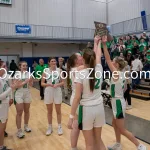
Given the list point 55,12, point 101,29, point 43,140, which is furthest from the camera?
point 55,12

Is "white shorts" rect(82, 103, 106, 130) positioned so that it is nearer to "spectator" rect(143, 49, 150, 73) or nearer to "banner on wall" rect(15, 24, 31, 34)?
"spectator" rect(143, 49, 150, 73)

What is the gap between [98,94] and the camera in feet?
6.70

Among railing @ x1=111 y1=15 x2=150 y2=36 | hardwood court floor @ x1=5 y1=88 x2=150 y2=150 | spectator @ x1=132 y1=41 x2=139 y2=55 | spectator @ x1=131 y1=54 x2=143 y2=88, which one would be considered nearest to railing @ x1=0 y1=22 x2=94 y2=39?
railing @ x1=111 y1=15 x2=150 y2=36

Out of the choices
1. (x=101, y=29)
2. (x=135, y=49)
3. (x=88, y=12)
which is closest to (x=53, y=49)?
(x=88, y=12)

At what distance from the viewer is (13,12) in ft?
48.9

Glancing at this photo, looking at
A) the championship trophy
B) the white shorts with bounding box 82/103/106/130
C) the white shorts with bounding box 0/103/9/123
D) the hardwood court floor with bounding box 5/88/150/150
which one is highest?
the championship trophy

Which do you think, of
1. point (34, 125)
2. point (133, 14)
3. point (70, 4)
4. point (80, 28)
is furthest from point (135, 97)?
point (70, 4)

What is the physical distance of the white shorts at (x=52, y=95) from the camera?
3.70 m

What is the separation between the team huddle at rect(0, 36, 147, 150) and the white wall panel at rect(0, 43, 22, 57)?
12279mm

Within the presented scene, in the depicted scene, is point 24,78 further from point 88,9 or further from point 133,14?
point 88,9

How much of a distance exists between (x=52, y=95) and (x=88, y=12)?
50.0 feet

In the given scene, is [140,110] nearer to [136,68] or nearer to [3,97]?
[136,68]

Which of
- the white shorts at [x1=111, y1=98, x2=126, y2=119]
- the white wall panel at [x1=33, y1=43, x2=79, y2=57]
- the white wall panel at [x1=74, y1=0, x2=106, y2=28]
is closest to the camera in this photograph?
the white shorts at [x1=111, y1=98, x2=126, y2=119]

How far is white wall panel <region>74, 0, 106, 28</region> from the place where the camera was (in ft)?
56.1
